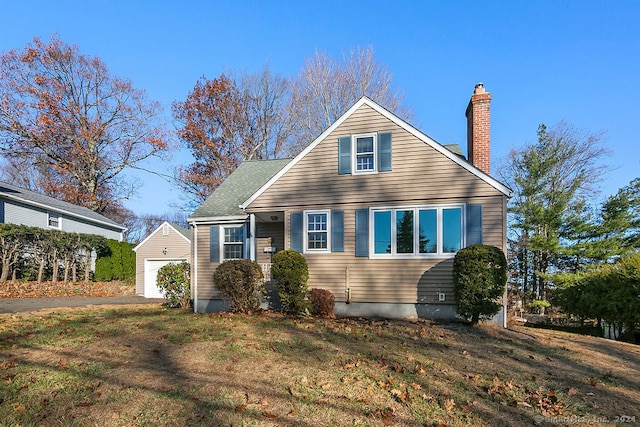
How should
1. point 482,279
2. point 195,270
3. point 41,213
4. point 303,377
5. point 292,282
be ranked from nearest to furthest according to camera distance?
point 303,377 < point 482,279 < point 292,282 < point 195,270 < point 41,213

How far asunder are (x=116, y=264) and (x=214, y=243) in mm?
14498

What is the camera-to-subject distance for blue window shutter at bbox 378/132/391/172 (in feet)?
37.4

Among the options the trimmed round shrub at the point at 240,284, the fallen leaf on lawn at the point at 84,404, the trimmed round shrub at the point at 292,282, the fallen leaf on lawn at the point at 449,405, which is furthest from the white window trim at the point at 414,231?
the fallen leaf on lawn at the point at 84,404

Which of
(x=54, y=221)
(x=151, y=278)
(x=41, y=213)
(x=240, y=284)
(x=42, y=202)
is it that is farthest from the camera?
(x=54, y=221)

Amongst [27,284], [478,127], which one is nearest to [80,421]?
[478,127]

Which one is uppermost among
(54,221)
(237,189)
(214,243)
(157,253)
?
(237,189)

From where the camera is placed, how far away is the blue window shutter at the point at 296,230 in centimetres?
1206

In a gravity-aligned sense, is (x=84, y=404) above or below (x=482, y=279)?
below

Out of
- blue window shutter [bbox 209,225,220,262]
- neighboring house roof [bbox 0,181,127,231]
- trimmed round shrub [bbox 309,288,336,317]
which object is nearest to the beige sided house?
trimmed round shrub [bbox 309,288,336,317]

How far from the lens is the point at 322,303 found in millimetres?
10766

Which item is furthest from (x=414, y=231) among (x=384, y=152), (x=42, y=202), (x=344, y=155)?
(x=42, y=202)

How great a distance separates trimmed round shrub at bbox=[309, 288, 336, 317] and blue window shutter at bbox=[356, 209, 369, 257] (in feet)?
5.01

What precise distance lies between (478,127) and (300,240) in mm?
6563

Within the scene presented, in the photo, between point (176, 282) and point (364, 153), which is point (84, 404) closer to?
point (176, 282)
